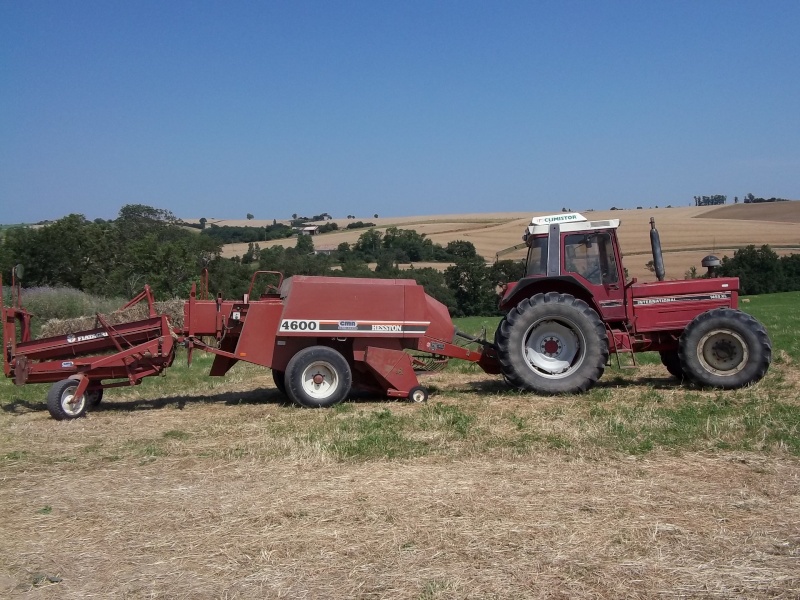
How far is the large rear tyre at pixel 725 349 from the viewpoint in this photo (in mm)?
9688

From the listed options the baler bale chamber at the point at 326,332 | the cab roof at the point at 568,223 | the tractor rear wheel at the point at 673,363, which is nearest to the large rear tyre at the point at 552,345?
the cab roof at the point at 568,223

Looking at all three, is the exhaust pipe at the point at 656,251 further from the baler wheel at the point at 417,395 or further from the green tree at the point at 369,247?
the green tree at the point at 369,247

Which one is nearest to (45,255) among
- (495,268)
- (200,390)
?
(495,268)

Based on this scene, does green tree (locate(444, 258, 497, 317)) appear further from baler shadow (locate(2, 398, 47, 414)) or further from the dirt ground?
the dirt ground

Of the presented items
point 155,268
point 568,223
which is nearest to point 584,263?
point 568,223

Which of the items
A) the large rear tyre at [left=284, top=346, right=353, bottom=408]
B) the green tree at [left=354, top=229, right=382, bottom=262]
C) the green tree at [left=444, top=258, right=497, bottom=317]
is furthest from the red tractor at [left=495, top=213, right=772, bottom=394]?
the green tree at [left=354, top=229, right=382, bottom=262]

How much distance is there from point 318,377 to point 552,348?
304 cm

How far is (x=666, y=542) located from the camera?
4.61 meters

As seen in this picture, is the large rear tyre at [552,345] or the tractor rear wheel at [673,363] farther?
the tractor rear wheel at [673,363]

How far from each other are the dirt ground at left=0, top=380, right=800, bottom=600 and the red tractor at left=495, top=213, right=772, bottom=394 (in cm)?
333

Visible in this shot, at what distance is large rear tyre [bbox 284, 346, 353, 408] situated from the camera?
31.4ft

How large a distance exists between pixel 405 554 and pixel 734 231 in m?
42.0

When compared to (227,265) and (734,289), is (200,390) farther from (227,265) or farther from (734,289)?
(227,265)

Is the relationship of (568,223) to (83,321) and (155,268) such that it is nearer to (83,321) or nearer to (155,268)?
(83,321)
